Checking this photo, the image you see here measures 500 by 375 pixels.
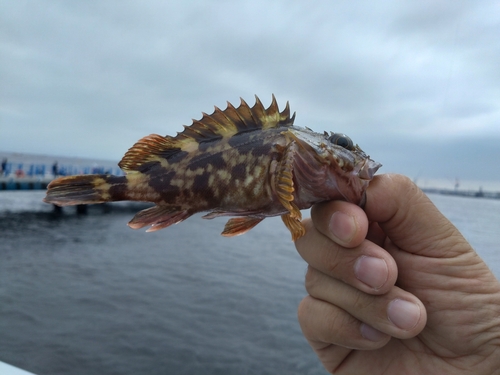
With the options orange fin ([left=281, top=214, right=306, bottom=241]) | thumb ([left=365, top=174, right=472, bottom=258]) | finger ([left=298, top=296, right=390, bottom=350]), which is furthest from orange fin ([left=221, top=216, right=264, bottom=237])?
finger ([left=298, top=296, right=390, bottom=350])

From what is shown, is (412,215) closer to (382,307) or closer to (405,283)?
(405,283)

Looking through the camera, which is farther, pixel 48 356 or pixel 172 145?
pixel 48 356

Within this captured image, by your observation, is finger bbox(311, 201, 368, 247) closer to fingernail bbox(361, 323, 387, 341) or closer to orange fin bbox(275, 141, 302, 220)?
orange fin bbox(275, 141, 302, 220)

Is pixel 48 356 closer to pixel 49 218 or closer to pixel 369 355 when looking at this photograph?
pixel 369 355

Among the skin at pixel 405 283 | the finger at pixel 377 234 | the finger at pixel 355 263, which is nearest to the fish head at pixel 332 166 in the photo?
the skin at pixel 405 283

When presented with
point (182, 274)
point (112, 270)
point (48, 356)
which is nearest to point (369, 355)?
point (48, 356)

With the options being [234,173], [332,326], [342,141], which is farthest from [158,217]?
[332,326]

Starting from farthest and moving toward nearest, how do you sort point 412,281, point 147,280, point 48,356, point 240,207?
1. point 147,280
2. point 48,356
3. point 412,281
4. point 240,207
